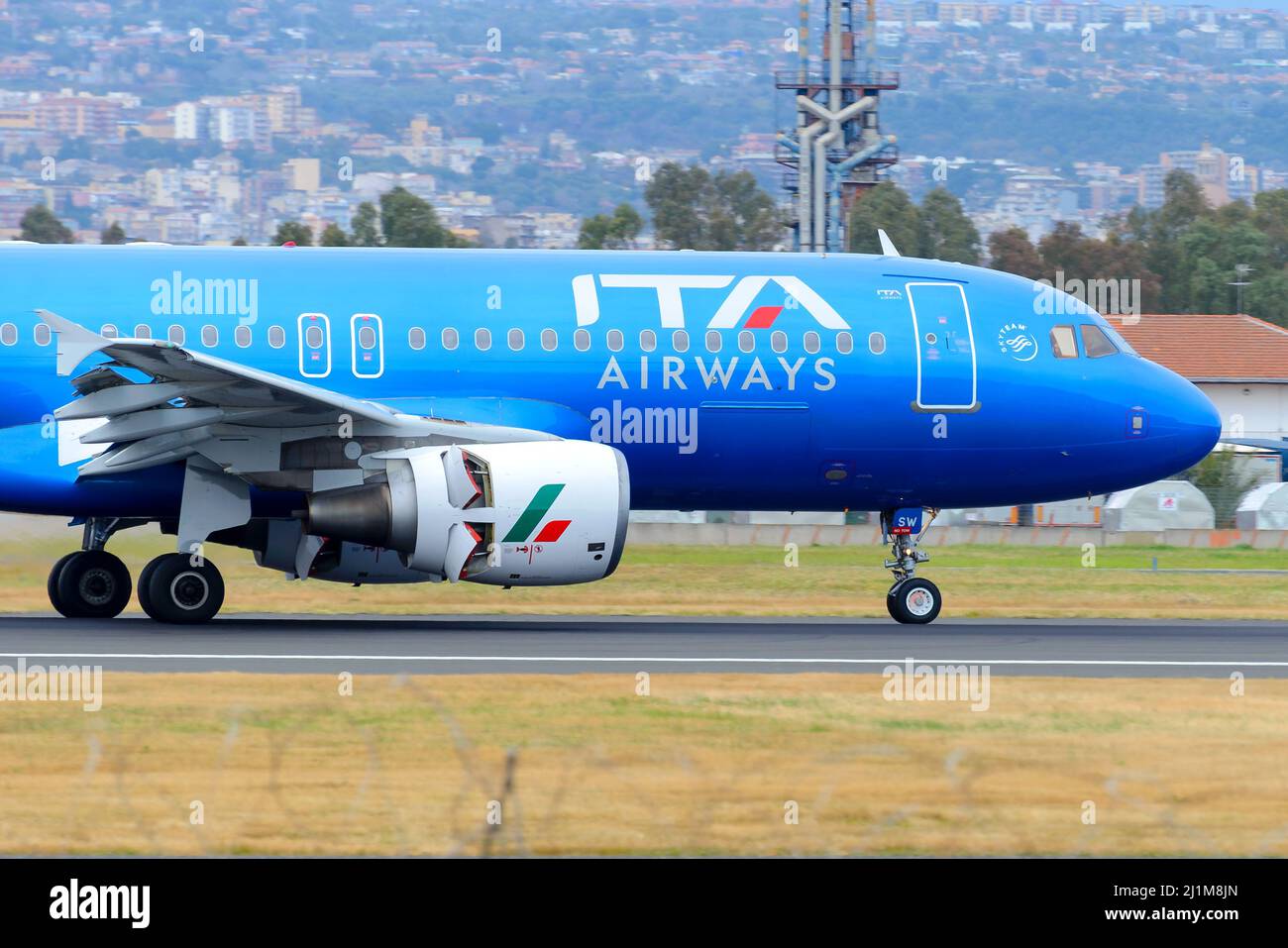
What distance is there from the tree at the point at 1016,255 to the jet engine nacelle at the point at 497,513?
73.1m

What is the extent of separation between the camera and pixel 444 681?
14.8 meters

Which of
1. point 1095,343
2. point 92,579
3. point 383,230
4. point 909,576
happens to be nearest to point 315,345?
point 92,579

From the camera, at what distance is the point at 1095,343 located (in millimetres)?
21344

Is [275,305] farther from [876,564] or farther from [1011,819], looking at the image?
[876,564]

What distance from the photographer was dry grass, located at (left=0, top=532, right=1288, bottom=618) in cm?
2273

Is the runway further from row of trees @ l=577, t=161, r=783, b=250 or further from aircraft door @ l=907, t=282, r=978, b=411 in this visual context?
row of trees @ l=577, t=161, r=783, b=250

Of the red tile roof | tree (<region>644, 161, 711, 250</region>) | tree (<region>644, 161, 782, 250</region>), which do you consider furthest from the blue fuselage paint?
tree (<region>644, 161, 711, 250</region>)

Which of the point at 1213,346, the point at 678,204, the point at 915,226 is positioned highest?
the point at 678,204

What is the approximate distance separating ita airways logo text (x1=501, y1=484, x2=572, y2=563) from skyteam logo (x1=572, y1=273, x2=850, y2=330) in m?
2.88

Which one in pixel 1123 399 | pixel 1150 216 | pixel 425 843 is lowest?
pixel 425 843

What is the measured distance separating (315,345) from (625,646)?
15.0 ft

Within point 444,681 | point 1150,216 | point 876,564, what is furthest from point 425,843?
point 1150,216

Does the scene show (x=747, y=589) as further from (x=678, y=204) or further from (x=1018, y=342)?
(x=678, y=204)

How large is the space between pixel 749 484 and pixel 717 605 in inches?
169
